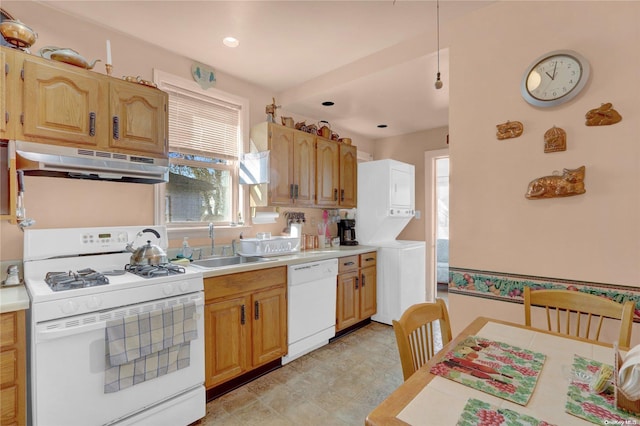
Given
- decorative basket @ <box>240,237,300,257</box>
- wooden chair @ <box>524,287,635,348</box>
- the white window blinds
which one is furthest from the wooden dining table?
the white window blinds

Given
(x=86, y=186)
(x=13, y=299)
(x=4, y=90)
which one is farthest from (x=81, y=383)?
(x=4, y=90)

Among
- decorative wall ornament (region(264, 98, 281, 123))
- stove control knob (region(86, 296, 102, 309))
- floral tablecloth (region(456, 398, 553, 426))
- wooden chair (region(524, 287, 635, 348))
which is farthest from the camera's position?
decorative wall ornament (region(264, 98, 281, 123))

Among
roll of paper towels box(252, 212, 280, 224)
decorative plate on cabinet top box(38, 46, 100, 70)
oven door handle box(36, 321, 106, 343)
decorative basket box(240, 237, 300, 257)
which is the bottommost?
oven door handle box(36, 321, 106, 343)

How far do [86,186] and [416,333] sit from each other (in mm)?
2315

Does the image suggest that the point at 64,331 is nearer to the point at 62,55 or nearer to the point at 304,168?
the point at 62,55

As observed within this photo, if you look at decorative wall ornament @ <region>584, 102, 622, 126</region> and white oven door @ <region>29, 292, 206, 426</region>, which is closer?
white oven door @ <region>29, 292, 206, 426</region>

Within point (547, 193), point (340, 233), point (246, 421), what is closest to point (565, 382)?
point (547, 193)

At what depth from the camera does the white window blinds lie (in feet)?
8.46

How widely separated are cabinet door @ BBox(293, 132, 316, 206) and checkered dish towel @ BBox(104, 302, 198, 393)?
1637 millimetres

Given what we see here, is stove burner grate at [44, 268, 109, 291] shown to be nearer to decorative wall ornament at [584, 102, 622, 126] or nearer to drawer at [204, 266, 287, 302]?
drawer at [204, 266, 287, 302]

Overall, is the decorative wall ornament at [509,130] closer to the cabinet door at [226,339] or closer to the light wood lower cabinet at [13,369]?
the cabinet door at [226,339]

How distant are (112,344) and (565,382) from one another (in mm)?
1906

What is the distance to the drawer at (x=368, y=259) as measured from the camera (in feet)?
11.0

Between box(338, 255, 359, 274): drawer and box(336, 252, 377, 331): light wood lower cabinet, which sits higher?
box(338, 255, 359, 274): drawer
